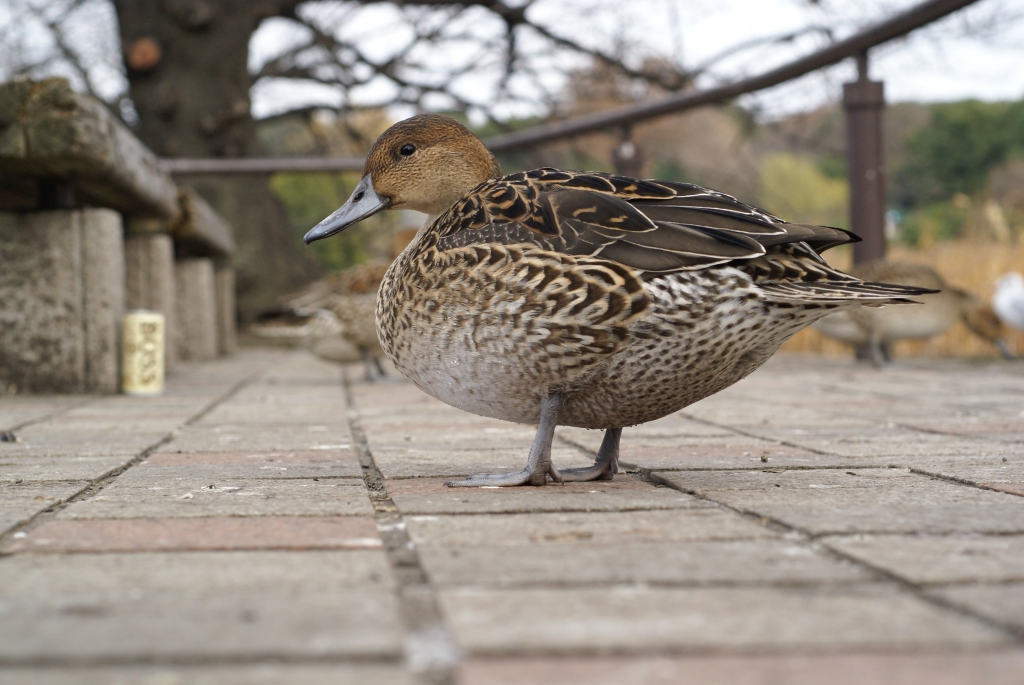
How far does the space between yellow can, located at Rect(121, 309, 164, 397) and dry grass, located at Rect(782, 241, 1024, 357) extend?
192 inches

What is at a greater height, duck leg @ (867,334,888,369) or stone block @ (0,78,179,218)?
stone block @ (0,78,179,218)

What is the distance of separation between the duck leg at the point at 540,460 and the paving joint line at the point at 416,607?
0.26m

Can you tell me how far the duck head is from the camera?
112 inches

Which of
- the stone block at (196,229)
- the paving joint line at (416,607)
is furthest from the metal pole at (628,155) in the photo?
the paving joint line at (416,607)

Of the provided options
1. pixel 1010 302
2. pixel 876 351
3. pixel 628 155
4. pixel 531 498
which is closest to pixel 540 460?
pixel 531 498

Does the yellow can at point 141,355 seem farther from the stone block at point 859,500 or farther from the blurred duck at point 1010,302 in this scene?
the blurred duck at point 1010,302

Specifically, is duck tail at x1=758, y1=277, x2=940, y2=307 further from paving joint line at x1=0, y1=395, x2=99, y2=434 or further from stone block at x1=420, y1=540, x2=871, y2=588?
paving joint line at x1=0, y1=395, x2=99, y2=434

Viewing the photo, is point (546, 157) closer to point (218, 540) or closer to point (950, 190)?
point (218, 540)

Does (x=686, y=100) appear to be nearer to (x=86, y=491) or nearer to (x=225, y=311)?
(x=225, y=311)

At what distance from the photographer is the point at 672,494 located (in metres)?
2.30

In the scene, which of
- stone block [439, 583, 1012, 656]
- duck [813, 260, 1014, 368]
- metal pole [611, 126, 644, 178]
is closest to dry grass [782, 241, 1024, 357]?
duck [813, 260, 1014, 368]

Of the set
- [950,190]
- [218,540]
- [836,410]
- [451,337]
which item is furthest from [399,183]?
[950,190]

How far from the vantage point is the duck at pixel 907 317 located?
5938 millimetres

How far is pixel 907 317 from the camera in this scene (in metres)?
6.12
